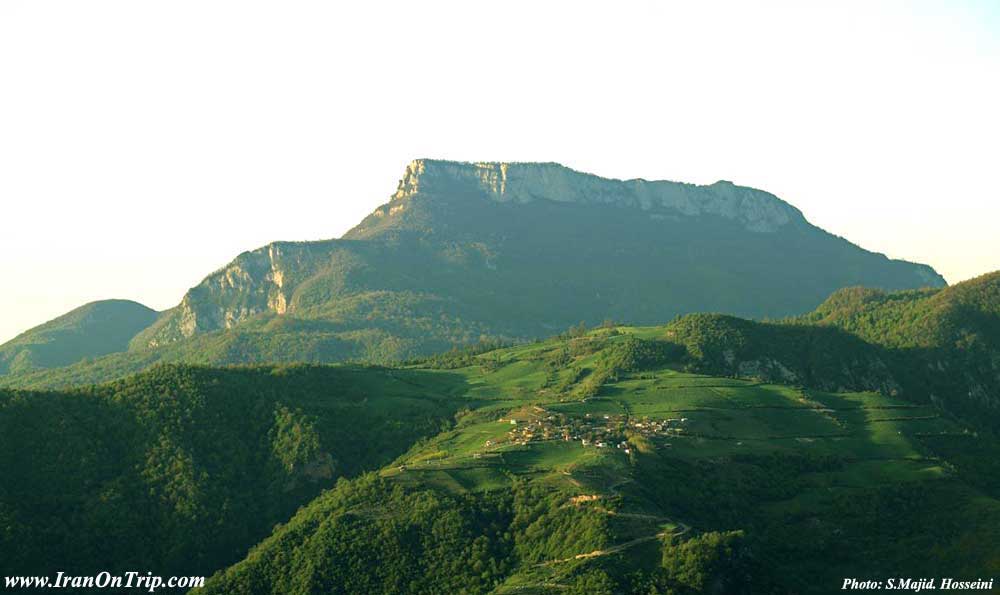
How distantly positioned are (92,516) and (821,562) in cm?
8884

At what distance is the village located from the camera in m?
161

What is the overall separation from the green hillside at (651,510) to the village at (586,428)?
16.5 inches

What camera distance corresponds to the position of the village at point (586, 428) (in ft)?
529

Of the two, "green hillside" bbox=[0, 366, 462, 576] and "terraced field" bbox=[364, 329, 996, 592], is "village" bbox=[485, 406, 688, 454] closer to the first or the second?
"terraced field" bbox=[364, 329, 996, 592]

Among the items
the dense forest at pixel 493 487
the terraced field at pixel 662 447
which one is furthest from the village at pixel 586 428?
the dense forest at pixel 493 487

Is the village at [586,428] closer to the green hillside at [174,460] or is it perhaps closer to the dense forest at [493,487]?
the dense forest at [493,487]

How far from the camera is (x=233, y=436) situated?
17700cm

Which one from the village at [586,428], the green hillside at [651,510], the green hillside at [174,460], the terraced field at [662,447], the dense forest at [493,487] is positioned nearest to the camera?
the green hillside at [651,510]

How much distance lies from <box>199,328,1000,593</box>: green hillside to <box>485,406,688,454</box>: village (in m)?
0.42

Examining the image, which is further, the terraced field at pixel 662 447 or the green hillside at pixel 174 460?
the green hillside at pixel 174 460

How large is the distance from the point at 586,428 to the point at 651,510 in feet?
115

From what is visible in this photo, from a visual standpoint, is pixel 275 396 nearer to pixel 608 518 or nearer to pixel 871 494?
pixel 608 518

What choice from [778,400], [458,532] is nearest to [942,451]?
[778,400]

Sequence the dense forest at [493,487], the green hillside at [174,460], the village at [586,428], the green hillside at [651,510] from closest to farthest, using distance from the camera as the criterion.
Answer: the green hillside at [651,510], the dense forest at [493,487], the green hillside at [174,460], the village at [586,428]
